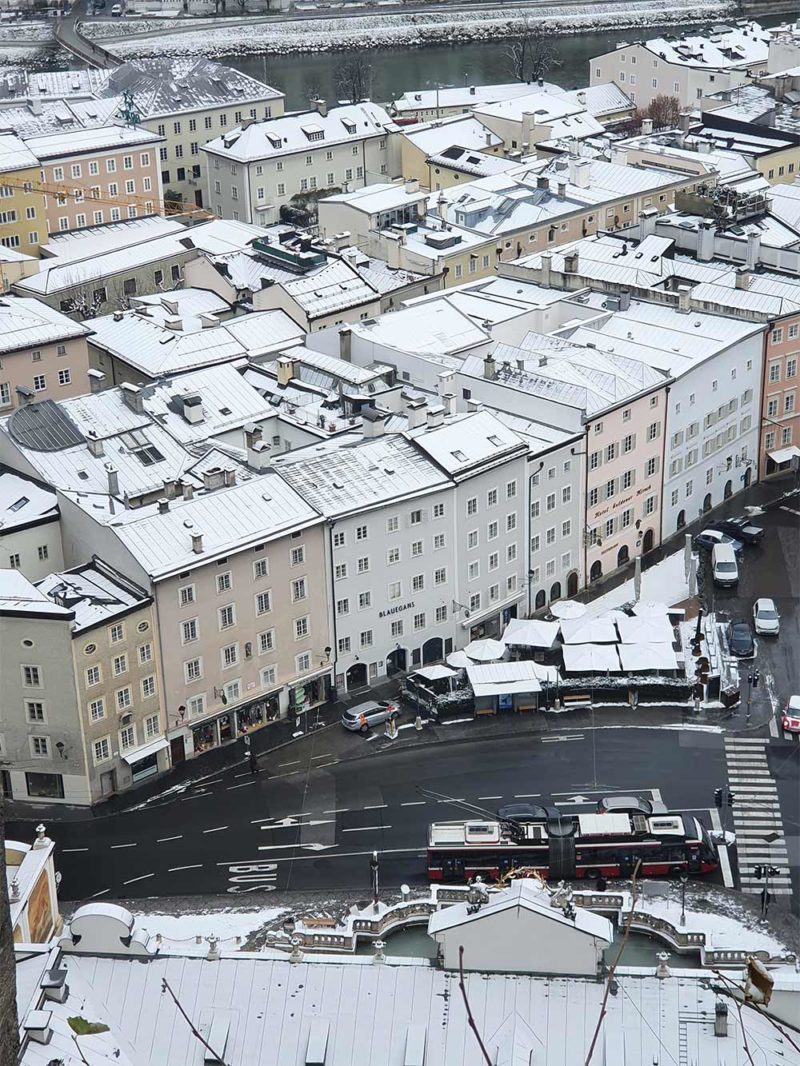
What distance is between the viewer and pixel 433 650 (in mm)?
82000

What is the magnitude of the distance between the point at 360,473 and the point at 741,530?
2420 cm

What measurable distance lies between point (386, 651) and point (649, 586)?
51.9 feet

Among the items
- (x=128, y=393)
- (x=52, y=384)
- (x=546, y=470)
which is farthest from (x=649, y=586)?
(x=52, y=384)

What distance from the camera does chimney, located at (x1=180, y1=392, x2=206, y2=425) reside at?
85812 millimetres

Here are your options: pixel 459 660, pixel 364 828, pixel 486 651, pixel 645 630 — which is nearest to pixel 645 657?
pixel 645 630

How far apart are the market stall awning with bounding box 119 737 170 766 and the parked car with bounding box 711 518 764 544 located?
34745mm

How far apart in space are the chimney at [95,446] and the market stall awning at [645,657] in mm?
26441

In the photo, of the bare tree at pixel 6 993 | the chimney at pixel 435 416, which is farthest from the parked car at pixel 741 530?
the bare tree at pixel 6 993

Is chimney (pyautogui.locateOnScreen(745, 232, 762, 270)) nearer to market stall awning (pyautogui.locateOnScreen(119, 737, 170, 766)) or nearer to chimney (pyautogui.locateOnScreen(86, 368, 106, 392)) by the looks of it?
chimney (pyautogui.locateOnScreen(86, 368, 106, 392))

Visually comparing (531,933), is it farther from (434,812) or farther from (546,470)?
(546,470)

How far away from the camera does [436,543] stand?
80250 mm

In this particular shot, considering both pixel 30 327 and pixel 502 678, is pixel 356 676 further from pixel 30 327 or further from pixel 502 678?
pixel 30 327

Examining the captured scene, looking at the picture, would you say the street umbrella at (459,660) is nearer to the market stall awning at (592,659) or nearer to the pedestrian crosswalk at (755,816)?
the market stall awning at (592,659)

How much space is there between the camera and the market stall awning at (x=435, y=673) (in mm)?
78125
